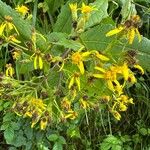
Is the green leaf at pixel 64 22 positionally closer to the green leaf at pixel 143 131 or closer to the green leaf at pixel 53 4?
the green leaf at pixel 53 4

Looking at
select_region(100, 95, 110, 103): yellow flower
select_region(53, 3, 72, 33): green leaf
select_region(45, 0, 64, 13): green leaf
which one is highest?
select_region(45, 0, 64, 13): green leaf

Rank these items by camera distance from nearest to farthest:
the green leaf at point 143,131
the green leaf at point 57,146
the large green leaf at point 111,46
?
the large green leaf at point 111,46 → the green leaf at point 57,146 → the green leaf at point 143,131

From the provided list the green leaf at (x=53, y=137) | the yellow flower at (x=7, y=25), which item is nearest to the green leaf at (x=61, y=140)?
the green leaf at (x=53, y=137)

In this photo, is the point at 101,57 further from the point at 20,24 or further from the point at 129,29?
the point at 20,24

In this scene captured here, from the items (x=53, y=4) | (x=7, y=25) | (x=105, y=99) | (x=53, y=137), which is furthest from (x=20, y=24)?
(x=53, y=137)

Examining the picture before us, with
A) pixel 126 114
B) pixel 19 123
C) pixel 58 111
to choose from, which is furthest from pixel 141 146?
pixel 58 111

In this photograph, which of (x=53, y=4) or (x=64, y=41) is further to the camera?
(x=53, y=4)

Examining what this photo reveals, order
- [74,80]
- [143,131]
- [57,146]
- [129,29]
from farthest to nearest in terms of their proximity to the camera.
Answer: [143,131] → [57,146] → [74,80] → [129,29]

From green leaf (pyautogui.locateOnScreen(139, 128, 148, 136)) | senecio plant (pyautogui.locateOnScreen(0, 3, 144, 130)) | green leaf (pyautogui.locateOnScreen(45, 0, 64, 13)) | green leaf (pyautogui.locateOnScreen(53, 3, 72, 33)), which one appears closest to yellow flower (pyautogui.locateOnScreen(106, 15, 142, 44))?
senecio plant (pyautogui.locateOnScreen(0, 3, 144, 130))

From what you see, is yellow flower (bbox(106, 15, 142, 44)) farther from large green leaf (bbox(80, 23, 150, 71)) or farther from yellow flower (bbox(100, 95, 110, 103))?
yellow flower (bbox(100, 95, 110, 103))

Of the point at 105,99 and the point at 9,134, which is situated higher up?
the point at 105,99

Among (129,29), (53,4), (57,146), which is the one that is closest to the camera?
(129,29)
